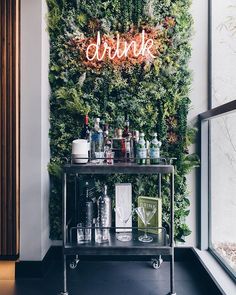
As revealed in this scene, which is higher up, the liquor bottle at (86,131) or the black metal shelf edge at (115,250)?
the liquor bottle at (86,131)

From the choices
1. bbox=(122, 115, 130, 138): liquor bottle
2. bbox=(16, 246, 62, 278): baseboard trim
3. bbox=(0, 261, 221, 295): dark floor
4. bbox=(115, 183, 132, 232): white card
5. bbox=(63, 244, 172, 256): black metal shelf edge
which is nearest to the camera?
bbox=(63, 244, 172, 256): black metal shelf edge

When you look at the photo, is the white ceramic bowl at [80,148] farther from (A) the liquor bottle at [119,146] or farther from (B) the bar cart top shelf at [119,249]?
(B) the bar cart top shelf at [119,249]

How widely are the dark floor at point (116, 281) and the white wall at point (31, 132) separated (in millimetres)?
234

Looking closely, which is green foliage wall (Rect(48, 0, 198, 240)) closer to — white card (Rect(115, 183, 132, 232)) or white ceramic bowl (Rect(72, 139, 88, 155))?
white card (Rect(115, 183, 132, 232))

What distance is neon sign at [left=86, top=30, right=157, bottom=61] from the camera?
2988mm

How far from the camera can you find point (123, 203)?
281cm

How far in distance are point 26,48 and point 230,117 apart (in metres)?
1.71

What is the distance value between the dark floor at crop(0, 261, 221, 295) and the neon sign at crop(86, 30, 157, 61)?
6.11 feet

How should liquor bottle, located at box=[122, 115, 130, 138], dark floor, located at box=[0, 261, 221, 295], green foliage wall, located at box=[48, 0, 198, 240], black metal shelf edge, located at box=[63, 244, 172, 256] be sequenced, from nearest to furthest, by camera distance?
black metal shelf edge, located at box=[63, 244, 172, 256] < dark floor, located at box=[0, 261, 221, 295] < liquor bottle, located at box=[122, 115, 130, 138] < green foliage wall, located at box=[48, 0, 198, 240]

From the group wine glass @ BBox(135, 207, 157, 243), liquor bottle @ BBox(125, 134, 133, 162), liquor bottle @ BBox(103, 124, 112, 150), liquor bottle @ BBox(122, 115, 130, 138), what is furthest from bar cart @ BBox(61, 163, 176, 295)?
liquor bottle @ BBox(122, 115, 130, 138)

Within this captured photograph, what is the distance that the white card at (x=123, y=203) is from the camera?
9.20 ft

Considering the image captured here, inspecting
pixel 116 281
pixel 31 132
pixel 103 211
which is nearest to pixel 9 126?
pixel 31 132

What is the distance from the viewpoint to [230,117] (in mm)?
2562

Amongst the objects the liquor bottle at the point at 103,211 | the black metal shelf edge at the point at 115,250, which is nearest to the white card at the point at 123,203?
the liquor bottle at the point at 103,211
